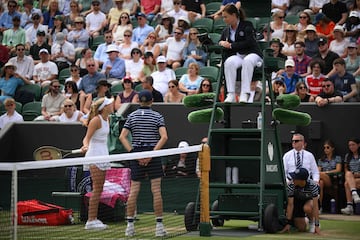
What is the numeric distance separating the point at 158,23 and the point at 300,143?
868cm

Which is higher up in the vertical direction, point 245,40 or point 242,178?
point 245,40

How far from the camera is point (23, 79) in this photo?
20625mm

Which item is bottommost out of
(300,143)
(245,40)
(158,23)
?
(300,143)

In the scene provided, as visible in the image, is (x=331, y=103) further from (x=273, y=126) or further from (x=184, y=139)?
(x=273, y=126)

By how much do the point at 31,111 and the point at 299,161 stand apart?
7.62m

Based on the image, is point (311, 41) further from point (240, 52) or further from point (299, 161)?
point (240, 52)

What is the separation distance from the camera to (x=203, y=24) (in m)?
20.7

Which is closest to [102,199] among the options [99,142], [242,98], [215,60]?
[99,142]

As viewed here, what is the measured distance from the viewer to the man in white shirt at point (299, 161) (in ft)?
43.9

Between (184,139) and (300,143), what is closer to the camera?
(300,143)

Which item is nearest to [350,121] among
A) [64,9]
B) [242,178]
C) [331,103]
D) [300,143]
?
[331,103]

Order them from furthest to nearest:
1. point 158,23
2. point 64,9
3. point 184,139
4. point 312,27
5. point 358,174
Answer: point 64,9 → point 158,23 → point 312,27 → point 184,139 → point 358,174

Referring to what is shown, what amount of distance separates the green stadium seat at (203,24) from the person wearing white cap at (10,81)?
12.6 ft

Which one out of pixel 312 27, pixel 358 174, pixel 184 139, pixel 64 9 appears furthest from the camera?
pixel 64 9
